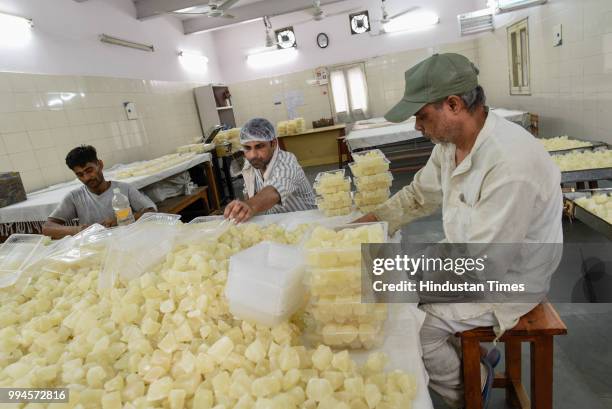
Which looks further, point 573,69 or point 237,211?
point 573,69

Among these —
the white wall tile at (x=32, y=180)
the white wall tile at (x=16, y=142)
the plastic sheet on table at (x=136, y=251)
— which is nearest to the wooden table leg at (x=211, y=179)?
the white wall tile at (x=32, y=180)

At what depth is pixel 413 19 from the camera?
930 centimetres

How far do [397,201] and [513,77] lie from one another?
6422 millimetres

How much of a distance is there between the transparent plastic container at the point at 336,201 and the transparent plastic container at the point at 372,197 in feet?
0.26

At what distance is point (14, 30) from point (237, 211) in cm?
467

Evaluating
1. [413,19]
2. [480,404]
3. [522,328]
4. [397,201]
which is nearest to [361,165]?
[397,201]

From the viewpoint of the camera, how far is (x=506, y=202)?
1340mm

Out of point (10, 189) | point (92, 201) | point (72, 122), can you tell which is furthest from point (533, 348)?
point (72, 122)

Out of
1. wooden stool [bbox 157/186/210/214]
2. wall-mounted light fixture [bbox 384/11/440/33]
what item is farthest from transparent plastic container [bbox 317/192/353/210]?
wall-mounted light fixture [bbox 384/11/440/33]

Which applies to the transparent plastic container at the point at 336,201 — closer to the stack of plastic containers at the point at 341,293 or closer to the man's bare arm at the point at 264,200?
the man's bare arm at the point at 264,200

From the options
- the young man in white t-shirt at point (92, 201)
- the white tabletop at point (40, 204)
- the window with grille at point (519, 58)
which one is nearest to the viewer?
the young man in white t-shirt at point (92, 201)

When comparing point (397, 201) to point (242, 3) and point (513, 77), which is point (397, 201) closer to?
point (513, 77)

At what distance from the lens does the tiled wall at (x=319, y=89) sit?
956 cm

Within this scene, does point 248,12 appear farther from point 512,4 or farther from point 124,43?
point 512,4
